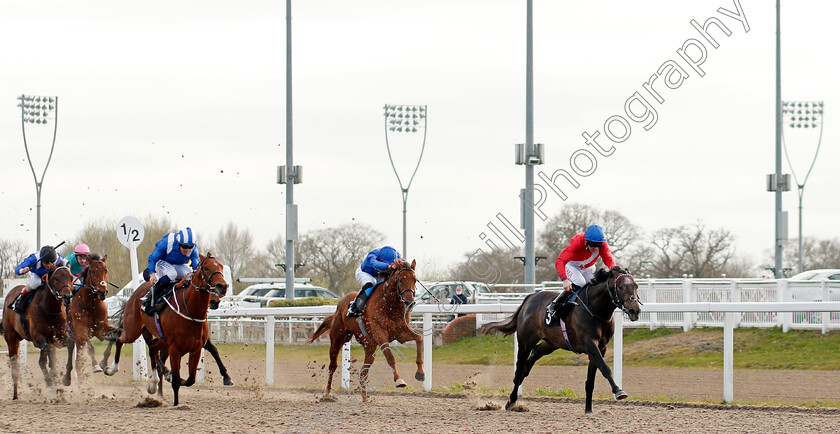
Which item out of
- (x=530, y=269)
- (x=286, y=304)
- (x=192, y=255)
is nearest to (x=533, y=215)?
(x=530, y=269)

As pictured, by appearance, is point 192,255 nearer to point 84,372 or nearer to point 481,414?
point 84,372

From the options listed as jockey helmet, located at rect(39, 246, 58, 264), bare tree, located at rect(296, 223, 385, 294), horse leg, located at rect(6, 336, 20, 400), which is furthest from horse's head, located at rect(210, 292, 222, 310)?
bare tree, located at rect(296, 223, 385, 294)

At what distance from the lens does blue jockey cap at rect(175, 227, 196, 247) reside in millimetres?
10172

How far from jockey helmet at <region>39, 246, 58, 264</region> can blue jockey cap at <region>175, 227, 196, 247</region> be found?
2.27 m

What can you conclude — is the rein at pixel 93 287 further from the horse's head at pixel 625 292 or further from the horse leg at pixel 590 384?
the horse's head at pixel 625 292

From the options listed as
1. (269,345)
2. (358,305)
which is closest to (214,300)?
(358,305)

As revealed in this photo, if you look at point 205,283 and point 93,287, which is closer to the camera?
point 205,283

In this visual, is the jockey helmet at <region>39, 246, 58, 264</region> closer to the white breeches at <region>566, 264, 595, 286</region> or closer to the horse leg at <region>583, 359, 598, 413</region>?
the white breeches at <region>566, 264, 595, 286</region>

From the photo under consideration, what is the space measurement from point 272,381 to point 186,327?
10.1ft

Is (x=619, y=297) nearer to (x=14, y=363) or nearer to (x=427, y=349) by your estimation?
(x=427, y=349)

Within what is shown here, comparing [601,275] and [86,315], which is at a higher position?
[601,275]

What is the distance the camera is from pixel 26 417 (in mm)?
8906

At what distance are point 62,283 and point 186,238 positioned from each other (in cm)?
186

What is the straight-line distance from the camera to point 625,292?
8.59 m
